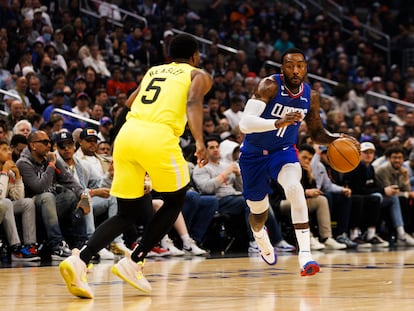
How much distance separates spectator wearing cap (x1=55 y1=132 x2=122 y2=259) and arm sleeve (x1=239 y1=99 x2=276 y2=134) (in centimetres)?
319

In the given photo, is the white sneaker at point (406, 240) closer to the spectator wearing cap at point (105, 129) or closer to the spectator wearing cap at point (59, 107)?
the spectator wearing cap at point (105, 129)

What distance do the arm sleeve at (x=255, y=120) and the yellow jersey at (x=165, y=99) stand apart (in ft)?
3.82

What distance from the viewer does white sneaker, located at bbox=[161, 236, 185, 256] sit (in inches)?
423

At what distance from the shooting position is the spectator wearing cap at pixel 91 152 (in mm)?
10758

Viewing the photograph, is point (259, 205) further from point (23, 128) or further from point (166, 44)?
point (166, 44)

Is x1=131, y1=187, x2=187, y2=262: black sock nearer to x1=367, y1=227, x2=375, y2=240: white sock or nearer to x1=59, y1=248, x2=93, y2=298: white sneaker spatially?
x1=59, y1=248, x2=93, y2=298: white sneaker

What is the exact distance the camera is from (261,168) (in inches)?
309

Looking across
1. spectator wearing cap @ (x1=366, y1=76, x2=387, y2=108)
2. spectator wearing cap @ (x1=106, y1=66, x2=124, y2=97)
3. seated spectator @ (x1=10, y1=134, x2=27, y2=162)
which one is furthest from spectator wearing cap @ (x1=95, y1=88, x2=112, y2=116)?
spectator wearing cap @ (x1=366, y1=76, x2=387, y2=108)

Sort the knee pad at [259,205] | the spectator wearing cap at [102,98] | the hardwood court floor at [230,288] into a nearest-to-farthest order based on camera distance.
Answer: the hardwood court floor at [230,288] < the knee pad at [259,205] < the spectator wearing cap at [102,98]

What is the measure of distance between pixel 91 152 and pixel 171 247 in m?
1.54

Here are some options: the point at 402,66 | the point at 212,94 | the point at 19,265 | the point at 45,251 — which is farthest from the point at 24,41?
the point at 402,66

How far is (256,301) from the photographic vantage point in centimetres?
578

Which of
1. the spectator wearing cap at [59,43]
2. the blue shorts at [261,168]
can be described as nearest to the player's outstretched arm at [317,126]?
the blue shorts at [261,168]

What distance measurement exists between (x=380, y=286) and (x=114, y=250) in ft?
14.4
